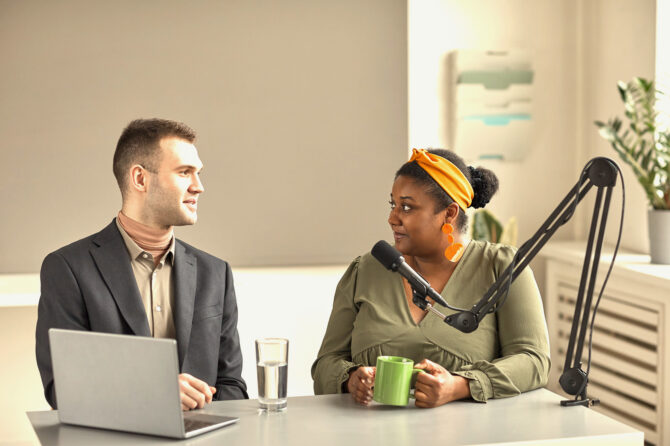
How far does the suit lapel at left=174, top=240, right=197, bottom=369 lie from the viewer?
221 centimetres

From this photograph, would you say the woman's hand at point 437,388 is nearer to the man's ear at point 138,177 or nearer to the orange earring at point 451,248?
the orange earring at point 451,248

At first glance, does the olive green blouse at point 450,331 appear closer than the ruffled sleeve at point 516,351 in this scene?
No

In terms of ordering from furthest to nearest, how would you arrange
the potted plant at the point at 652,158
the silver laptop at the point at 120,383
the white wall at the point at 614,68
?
the white wall at the point at 614,68
the potted plant at the point at 652,158
the silver laptop at the point at 120,383

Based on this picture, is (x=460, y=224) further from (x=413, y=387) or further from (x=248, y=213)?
(x=248, y=213)

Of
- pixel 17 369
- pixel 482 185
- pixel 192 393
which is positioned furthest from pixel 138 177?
pixel 17 369

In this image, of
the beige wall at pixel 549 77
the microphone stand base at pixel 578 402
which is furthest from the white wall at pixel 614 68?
the microphone stand base at pixel 578 402

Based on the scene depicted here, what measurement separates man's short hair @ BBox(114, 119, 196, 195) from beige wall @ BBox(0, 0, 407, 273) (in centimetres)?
182

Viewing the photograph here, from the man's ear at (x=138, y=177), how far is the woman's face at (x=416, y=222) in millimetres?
656

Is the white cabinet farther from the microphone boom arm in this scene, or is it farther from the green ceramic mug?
the green ceramic mug

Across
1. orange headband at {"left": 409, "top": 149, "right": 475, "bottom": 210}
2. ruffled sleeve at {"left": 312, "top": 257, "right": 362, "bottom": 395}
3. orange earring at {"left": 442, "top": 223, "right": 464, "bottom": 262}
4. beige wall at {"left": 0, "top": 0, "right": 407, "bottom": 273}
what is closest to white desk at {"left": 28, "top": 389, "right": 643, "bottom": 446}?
ruffled sleeve at {"left": 312, "top": 257, "right": 362, "bottom": 395}

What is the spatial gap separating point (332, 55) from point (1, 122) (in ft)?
5.19

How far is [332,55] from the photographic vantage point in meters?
4.19

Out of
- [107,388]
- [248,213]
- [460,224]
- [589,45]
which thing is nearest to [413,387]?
[460,224]

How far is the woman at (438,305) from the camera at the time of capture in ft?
6.89
